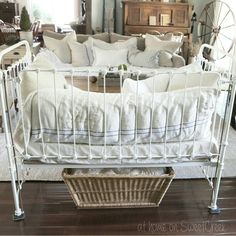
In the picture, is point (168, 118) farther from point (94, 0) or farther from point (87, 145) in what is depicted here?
point (94, 0)

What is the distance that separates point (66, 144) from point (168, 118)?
0.59 meters

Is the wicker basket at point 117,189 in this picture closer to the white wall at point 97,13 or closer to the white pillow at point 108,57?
the white pillow at point 108,57

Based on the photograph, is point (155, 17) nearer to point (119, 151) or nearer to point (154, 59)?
point (154, 59)

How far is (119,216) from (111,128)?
2.10 feet

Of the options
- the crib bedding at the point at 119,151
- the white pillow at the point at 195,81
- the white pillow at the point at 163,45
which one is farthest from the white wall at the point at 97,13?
the crib bedding at the point at 119,151

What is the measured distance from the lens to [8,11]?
8.27 m

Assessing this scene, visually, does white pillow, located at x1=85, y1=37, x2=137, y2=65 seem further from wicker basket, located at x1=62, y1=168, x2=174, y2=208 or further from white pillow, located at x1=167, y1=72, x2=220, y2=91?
wicker basket, located at x1=62, y1=168, x2=174, y2=208

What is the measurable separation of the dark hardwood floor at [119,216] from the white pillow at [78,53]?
272 cm

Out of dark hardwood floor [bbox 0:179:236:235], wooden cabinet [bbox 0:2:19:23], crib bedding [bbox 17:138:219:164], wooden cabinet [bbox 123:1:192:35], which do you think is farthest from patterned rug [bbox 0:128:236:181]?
wooden cabinet [bbox 0:2:19:23]

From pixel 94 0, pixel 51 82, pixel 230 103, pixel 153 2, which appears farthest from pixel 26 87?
pixel 94 0

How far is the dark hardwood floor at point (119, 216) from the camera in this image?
1.78 meters

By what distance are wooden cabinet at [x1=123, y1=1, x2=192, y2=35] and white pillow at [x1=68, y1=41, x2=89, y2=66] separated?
225 centimetres

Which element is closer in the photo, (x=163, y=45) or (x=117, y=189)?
(x=117, y=189)

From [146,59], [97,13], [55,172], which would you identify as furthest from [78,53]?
[97,13]
